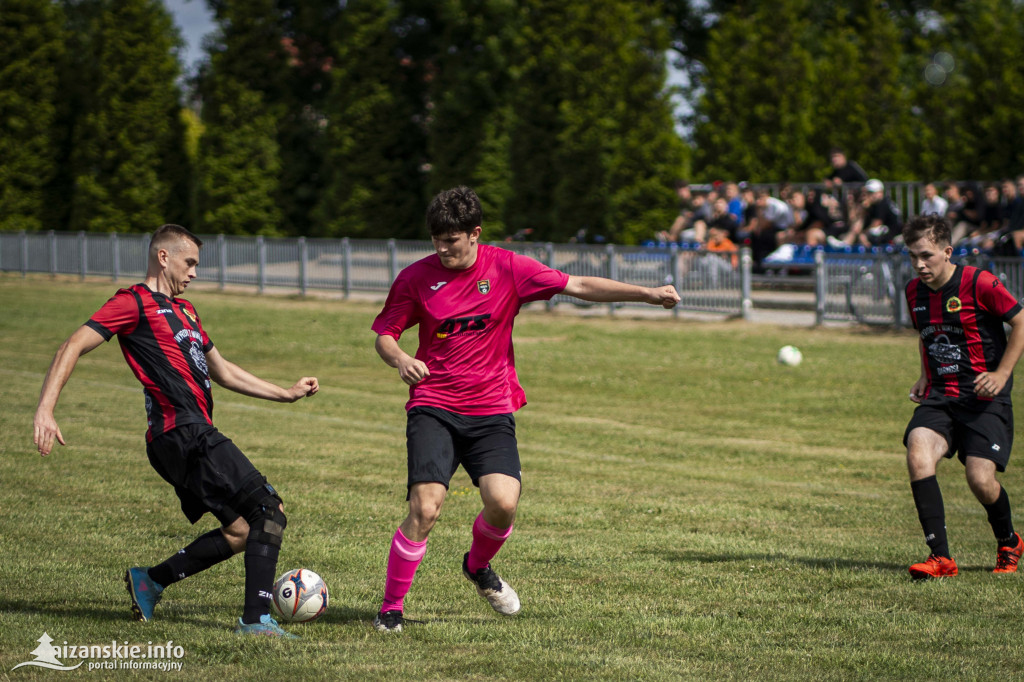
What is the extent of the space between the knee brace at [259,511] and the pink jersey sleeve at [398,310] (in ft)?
3.21

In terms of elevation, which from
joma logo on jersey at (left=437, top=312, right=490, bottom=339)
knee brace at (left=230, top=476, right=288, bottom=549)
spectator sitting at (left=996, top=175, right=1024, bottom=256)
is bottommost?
knee brace at (left=230, top=476, right=288, bottom=549)

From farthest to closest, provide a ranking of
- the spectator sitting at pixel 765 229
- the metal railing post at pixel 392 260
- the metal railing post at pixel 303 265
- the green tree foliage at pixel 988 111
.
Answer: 1. the metal railing post at pixel 303 265
2. the metal railing post at pixel 392 260
3. the green tree foliage at pixel 988 111
4. the spectator sitting at pixel 765 229

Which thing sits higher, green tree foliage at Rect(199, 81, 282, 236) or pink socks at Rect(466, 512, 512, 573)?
green tree foliage at Rect(199, 81, 282, 236)

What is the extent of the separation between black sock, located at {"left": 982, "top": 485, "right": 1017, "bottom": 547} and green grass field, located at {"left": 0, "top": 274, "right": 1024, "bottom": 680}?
26cm

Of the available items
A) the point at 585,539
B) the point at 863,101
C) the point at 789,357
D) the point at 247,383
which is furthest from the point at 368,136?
the point at 247,383

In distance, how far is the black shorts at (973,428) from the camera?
282 inches

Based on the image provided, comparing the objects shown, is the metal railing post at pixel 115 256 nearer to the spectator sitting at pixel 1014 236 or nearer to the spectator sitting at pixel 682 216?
the spectator sitting at pixel 682 216

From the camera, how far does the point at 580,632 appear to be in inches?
231

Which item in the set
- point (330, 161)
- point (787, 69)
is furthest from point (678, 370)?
point (330, 161)

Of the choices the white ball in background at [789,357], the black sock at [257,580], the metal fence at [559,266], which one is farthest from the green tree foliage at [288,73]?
the black sock at [257,580]

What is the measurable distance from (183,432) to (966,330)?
4630 millimetres

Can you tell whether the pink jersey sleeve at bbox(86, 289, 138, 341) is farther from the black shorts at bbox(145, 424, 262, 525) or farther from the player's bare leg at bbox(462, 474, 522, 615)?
the player's bare leg at bbox(462, 474, 522, 615)

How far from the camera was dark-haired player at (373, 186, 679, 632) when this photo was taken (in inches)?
231

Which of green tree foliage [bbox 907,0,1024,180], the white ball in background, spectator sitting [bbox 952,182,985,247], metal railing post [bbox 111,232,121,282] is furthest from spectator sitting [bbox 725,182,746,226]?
metal railing post [bbox 111,232,121,282]
